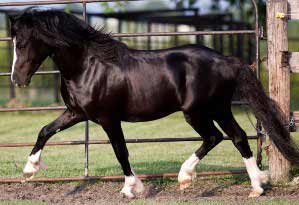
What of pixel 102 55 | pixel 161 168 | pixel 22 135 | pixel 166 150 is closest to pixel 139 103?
pixel 102 55

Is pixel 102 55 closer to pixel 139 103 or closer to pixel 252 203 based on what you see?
pixel 139 103

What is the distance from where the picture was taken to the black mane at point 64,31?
19.0 feet

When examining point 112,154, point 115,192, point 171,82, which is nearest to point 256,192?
point 171,82

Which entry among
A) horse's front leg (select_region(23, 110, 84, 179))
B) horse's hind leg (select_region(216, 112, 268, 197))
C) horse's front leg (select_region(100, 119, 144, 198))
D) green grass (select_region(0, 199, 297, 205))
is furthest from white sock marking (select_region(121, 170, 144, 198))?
horse's hind leg (select_region(216, 112, 268, 197))

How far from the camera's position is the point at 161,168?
8.01 meters

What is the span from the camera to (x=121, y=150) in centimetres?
599

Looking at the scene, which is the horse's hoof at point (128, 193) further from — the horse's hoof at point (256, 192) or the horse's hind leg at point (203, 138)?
the horse's hoof at point (256, 192)

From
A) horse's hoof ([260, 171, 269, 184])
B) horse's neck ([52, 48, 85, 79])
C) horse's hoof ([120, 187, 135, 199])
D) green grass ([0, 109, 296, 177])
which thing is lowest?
green grass ([0, 109, 296, 177])

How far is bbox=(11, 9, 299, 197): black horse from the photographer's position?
5.85m

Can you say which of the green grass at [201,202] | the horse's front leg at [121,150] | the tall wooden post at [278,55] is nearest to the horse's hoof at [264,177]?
the green grass at [201,202]

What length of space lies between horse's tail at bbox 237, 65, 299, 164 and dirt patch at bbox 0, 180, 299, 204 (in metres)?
0.44

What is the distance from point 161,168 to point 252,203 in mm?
2540

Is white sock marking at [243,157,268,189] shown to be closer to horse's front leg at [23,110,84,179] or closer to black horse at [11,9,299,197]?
black horse at [11,9,299,197]

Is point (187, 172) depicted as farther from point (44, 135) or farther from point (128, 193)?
point (44, 135)
